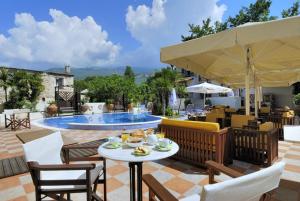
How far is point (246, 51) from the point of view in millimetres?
4879

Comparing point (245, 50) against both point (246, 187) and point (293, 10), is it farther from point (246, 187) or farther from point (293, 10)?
point (293, 10)

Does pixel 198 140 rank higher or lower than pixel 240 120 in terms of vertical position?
lower

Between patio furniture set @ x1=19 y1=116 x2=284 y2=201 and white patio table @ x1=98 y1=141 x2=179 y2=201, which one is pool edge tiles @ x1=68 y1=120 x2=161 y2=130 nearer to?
patio furniture set @ x1=19 y1=116 x2=284 y2=201

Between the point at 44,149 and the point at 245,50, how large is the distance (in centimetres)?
455

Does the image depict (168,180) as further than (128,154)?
Yes

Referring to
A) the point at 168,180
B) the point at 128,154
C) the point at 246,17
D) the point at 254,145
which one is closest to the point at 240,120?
the point at 254,145

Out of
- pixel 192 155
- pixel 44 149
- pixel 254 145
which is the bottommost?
pixel 192 155

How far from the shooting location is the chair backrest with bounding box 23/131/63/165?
2.31 metres

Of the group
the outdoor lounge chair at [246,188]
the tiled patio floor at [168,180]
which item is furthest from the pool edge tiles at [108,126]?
the outdoor lounge chair at [246,188]

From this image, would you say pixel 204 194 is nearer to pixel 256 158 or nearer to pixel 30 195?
pixel 30 195

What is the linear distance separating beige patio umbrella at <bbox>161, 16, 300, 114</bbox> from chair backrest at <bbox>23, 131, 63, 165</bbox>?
3.09m

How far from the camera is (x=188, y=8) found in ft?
83.4

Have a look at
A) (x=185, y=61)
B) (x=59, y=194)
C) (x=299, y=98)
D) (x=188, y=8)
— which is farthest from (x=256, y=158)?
(x=188, y=8)

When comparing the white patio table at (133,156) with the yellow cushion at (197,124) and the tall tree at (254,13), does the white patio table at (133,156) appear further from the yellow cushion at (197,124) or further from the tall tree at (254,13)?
the tall tree at (254,13)
